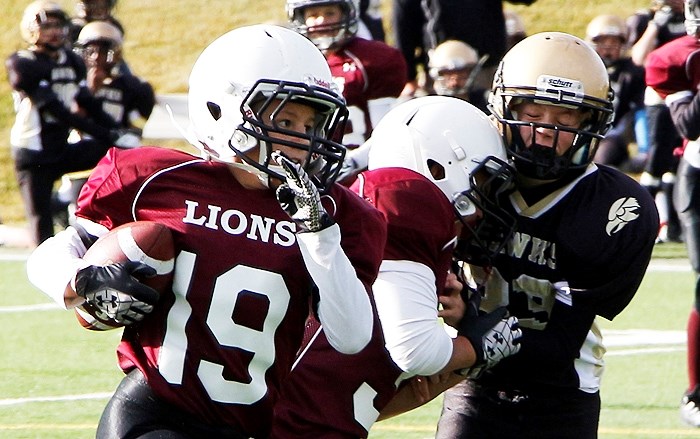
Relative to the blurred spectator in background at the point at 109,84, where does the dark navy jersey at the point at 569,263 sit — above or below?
above

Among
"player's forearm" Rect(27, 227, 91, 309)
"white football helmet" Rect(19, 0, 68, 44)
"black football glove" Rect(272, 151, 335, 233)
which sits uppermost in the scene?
"black football glove" Rect(272, 151, 335, 233)

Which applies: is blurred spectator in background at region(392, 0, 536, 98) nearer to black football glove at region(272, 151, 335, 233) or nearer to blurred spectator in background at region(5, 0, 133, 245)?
blurred spectator in background at region(5, 0, 133, 245)

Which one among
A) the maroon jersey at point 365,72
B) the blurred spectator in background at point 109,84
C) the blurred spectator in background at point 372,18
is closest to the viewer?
the maroon jersey at point 365,72

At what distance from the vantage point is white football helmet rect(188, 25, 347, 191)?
2.88 meters

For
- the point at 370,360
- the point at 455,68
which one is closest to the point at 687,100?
the point at 370,360

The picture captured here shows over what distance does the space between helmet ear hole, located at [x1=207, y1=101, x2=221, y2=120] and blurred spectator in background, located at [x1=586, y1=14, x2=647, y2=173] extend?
23.4 ft

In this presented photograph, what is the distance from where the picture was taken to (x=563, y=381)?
3.60 meters

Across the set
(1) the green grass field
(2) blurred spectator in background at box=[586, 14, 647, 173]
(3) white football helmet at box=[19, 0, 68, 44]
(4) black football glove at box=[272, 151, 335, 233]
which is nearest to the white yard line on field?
(1) the green grass field

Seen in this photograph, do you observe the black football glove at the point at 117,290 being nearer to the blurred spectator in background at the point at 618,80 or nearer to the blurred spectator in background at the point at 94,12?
the blurred spectator in background at the point at 618,80

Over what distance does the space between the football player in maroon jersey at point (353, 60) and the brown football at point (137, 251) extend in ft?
13.3

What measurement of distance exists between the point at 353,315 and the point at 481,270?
83 cm

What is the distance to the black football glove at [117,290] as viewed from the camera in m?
2.70

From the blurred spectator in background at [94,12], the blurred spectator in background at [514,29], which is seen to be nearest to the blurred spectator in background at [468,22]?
the blurred spectator in background at [514,29]

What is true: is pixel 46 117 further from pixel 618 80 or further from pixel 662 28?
pixel 662 28
